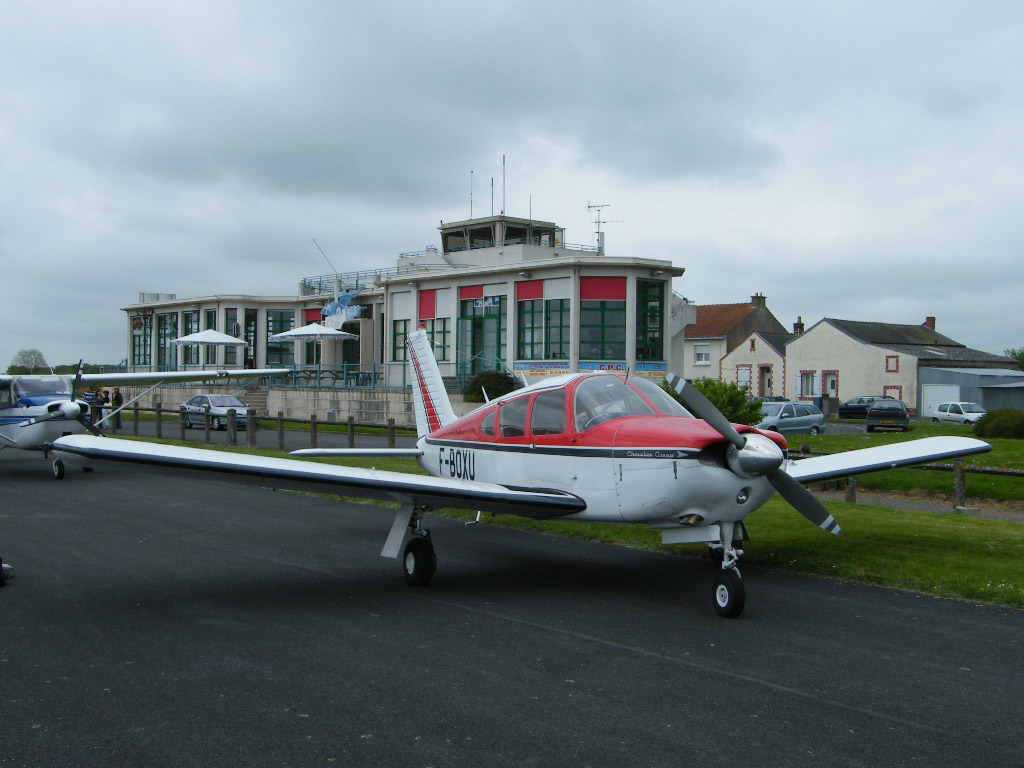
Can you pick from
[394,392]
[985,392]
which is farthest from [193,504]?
[985,392]

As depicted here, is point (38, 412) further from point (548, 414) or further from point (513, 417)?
point (548, 414)

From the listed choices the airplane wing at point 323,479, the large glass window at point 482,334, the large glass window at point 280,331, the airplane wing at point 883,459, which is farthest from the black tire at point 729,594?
the large glass window at point 280,331

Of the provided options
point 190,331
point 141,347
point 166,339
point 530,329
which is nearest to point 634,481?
point 530,329

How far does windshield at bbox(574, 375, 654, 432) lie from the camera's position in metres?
8.88

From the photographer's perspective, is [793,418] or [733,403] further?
[793,418]

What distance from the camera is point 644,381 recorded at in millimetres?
9320

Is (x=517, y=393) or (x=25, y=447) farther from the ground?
(x=517, y=393)

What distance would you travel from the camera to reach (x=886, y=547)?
10664 millimetres

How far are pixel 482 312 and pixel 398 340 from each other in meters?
5.99

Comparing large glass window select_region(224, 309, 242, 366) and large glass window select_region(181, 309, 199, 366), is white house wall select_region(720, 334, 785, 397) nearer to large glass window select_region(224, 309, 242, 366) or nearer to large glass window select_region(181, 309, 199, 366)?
large glass window select_region(224, 309, 242, 366)

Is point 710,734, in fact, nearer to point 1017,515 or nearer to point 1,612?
point 1,612

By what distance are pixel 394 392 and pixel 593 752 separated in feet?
122

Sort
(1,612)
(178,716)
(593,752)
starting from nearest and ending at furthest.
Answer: (593,752)
(178,716)
(1,612)

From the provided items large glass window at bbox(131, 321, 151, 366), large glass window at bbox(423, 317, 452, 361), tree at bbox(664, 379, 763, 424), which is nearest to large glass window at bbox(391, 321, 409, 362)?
large glass window at bbox(423, 317, 452, 361)
